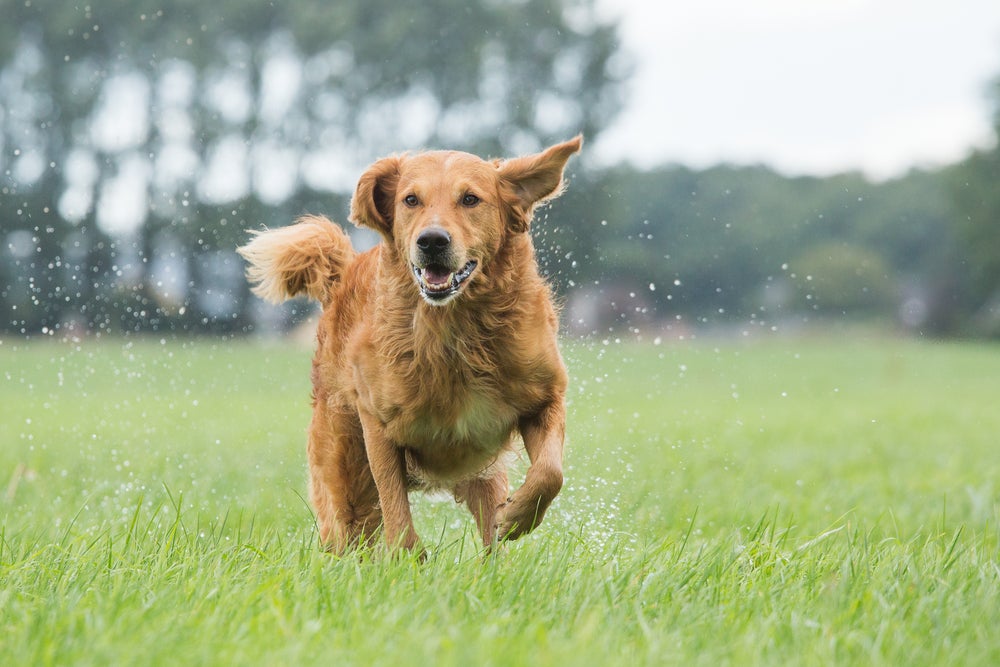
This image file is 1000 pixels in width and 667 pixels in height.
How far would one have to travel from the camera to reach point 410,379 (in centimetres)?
388

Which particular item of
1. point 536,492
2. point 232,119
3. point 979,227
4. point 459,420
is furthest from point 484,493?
point 979,227

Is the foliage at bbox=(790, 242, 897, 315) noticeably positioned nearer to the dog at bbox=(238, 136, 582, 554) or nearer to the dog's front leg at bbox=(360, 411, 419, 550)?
the dog at bbox=(238, 136, 582, 554)

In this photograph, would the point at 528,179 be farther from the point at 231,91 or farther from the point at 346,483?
the point at 231,91

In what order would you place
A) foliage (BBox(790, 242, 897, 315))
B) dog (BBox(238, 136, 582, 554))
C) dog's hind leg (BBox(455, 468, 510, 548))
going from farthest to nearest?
foliage (BBox(790, 242, 897, 315)) → dog's hind leg (BBox(455, 468, 510, 548)) → dog (BBox(238, 136, 582, 554))

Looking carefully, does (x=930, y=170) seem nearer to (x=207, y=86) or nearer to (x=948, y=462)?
(x=207, y=86)

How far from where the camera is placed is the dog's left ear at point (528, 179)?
13.2ft

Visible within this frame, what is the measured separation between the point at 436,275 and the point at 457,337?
25 cm

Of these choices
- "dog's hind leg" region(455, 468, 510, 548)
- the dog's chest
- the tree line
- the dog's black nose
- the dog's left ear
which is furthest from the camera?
the tree line

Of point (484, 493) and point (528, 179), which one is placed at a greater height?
point (528, 179)

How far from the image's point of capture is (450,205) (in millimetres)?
3801

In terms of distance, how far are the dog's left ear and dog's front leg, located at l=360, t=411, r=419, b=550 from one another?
91 cm

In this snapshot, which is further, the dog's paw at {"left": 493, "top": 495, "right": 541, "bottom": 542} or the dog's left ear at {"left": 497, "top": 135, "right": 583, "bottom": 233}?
the dog's left ear at {"left": 497, "top": 135, "right": 583, "bottom": 233}

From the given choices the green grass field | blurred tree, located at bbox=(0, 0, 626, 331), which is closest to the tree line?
blurred tree, located at bbox=(0, 0, 626, 331)

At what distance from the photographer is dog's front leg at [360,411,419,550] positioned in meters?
3.92
